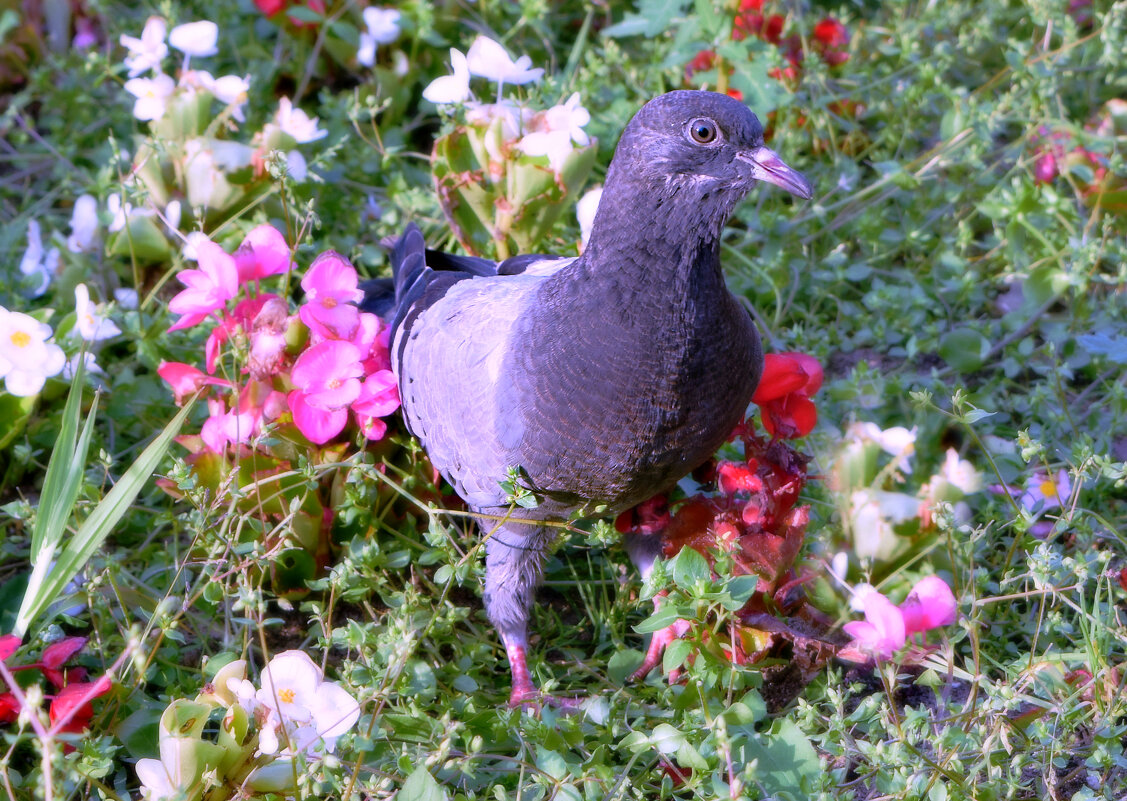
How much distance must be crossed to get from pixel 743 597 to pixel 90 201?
255 cm

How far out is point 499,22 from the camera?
14.4 ft

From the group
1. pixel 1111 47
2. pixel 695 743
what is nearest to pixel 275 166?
pixel 695 743

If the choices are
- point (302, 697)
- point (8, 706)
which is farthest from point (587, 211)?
point (8, 706)

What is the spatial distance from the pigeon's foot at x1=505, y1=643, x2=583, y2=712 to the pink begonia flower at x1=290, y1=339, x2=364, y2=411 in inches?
28.1

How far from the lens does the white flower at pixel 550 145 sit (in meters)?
3.03

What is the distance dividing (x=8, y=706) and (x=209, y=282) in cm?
98

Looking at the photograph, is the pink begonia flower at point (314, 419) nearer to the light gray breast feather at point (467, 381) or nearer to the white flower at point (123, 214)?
the light gray breast feather at point (467, 381)

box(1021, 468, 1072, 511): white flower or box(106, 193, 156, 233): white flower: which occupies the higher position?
box(106, 193, 156, 233): white flower

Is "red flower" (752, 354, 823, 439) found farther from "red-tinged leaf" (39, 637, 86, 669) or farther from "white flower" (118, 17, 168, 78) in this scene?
"white flower" (118, 17, 168, 78)

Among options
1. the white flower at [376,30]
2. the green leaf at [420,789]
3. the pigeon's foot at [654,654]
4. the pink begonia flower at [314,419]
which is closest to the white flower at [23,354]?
the pink begonia flower at [314,419]

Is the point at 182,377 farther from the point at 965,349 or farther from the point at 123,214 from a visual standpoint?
the point at 965,349

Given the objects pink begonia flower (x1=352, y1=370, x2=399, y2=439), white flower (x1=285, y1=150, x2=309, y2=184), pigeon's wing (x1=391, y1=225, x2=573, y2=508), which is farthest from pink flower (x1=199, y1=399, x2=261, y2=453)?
white flower (x1=285, y1=150, x2=309, y2=184)

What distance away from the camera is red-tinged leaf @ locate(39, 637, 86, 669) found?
2.25 metres

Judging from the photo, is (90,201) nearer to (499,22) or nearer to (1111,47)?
(499,22)
